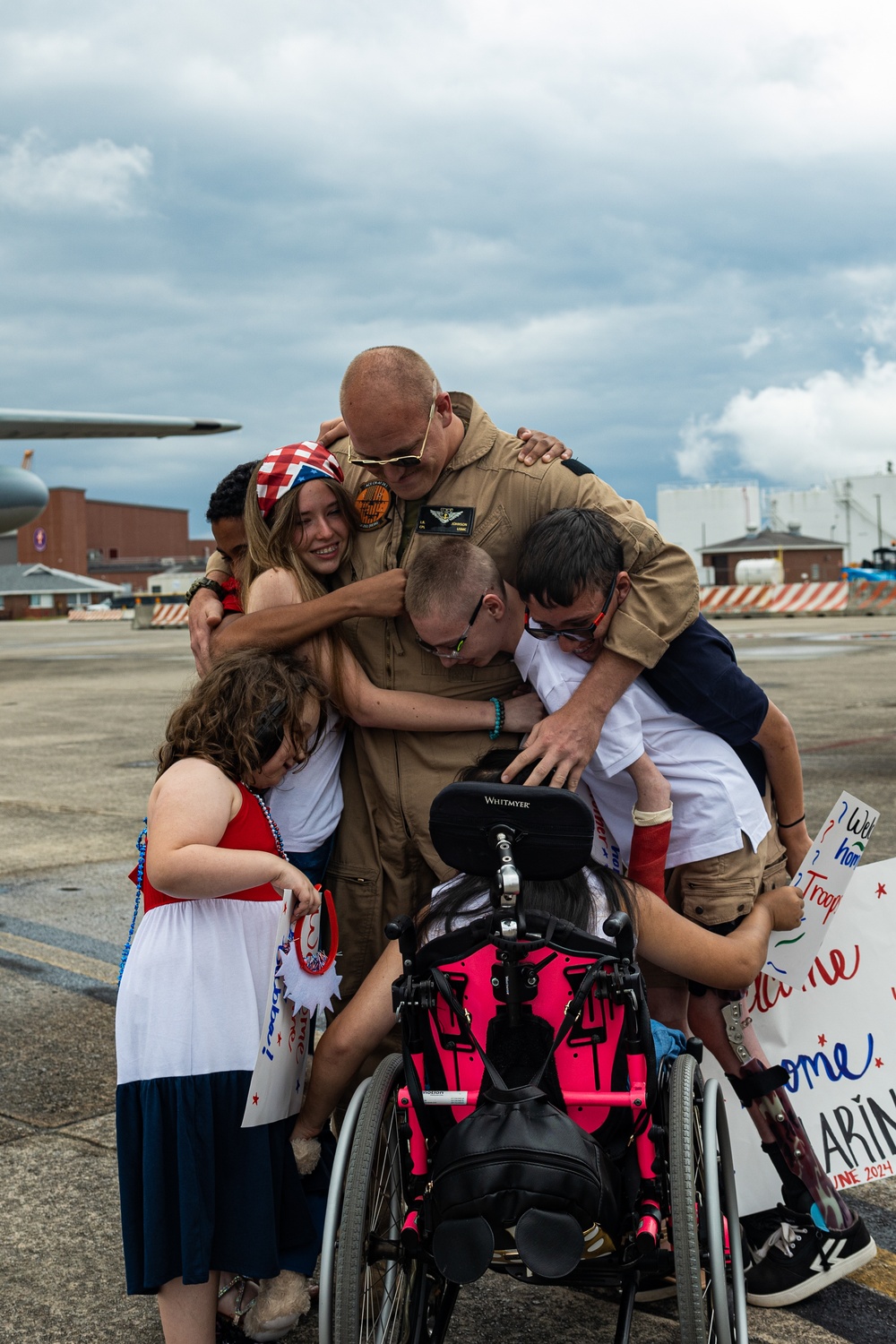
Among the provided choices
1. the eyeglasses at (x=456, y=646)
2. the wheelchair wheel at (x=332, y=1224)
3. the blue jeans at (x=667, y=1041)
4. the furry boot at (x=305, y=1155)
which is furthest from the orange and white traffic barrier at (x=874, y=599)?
the wheelchair wheel at (x=332, y=1224)

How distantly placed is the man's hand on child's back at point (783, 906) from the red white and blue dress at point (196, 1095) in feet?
3.64

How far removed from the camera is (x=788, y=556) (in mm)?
76688

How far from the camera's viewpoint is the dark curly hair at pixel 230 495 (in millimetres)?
3323

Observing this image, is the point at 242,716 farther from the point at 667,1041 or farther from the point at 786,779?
the point at 786,779

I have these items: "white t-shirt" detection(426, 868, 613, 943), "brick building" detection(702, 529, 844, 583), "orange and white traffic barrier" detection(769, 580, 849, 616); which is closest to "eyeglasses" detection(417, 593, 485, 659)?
"white t-shirt" detection(426, 868, 613, 943)

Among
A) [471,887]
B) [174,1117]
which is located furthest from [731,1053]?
[174,1117]

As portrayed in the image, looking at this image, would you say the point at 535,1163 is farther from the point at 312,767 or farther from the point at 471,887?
the point at 312,767

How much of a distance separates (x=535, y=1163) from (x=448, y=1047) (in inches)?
11.6

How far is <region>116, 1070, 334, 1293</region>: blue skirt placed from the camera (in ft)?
7.28

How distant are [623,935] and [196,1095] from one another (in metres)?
0.89

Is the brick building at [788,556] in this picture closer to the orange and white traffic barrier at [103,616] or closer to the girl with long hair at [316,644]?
the orange and white traffic barrier at [103,616]

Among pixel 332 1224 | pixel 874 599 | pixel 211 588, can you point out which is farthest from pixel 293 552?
pixel 874 599

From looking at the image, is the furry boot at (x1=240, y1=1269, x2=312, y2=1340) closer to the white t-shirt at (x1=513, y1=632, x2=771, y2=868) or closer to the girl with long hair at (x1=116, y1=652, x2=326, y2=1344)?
the girl with long hair at (x1=116, y1=652, x2=326, y2=1344)

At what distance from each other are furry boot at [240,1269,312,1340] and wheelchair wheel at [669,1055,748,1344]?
2.63ft
